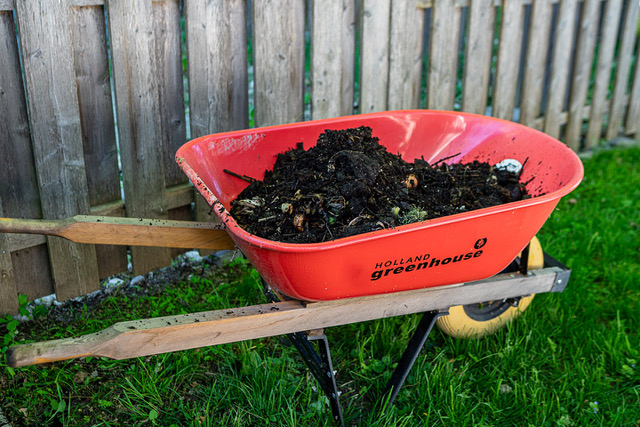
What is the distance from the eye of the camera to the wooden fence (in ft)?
8.00

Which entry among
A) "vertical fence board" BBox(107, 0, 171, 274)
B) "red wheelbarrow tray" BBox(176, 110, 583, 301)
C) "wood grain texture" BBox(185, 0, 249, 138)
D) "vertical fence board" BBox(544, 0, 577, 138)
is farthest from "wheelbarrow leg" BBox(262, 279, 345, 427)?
"vertical fence board" BBox(544, 0, 577, 138)

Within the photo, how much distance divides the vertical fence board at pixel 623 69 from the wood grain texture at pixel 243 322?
3558mm

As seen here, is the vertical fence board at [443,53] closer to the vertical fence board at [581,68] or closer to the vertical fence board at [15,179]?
the vertical fence board at [581,68]

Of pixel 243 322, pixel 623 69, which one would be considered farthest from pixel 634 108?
pixel 243 322

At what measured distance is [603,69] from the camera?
4934 millimetres

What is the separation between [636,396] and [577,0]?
3261 millimetres

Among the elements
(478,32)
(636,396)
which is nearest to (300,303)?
(636,396)

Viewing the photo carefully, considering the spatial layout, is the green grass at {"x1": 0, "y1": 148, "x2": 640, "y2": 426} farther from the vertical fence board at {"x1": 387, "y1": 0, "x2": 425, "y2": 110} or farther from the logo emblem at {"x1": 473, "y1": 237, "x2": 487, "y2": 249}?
the vertical fence board at {"x1": 387, "y1": 0, "x2": 425, "y2": 110}

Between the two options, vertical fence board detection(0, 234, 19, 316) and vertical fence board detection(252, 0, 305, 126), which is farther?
vertical fence board detection(252, 0, 305, 126)

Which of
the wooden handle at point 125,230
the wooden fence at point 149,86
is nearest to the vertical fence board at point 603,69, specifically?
the wooden fence at point 149,86

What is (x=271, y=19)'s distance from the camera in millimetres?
3004

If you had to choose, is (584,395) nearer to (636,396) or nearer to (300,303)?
(636,396)

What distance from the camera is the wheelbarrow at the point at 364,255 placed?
5.51ft

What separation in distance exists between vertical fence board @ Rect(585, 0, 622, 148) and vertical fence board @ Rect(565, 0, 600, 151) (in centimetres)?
15
